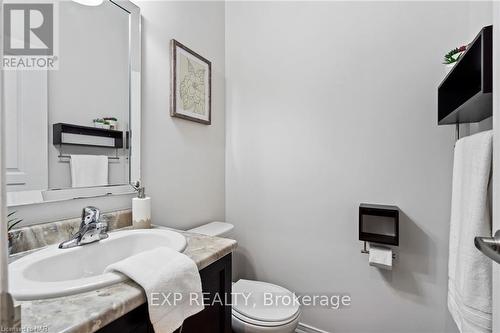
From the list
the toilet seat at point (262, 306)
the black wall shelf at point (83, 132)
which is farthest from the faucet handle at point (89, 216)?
the toilet seat at point (262, 306)

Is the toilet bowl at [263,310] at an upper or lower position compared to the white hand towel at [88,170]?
lower

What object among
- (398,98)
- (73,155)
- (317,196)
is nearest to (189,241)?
(73,155)

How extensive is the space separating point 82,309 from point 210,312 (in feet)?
1.61

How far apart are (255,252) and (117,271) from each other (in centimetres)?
125

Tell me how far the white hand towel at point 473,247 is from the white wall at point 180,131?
129 centimetres

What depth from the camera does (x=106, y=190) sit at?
3.49 ft

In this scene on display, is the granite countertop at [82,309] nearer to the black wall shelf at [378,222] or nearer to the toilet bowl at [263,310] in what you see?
the toilet bowl at [263,310]

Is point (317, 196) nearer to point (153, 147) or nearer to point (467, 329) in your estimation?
point (467, 329)

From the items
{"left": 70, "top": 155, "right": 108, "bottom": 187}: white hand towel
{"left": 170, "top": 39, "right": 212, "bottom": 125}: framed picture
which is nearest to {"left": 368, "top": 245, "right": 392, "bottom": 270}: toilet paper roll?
{"left": 170, "top": 39, "right": 212, "bottom": 125}: framed picture

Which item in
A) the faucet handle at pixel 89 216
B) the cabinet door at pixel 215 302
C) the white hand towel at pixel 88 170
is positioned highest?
the white hand towel at pixel 88 170

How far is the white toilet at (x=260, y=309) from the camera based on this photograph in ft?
3.91

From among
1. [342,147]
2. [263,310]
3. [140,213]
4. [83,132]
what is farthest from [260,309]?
[83,132]

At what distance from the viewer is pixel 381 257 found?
1.29 metres

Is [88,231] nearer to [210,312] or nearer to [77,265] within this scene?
[77,265]
